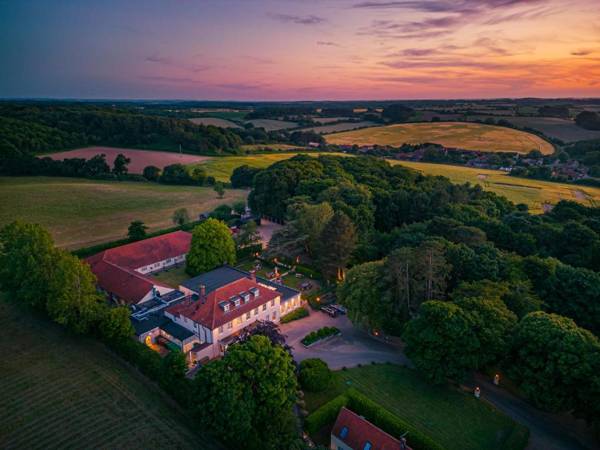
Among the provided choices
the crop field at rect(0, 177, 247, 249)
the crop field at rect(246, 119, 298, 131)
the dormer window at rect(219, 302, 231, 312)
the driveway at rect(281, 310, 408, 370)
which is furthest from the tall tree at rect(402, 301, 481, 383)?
the crop field at rect(246, 119, 298, 131)

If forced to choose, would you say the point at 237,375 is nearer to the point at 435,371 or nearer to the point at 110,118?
the point at 435,371

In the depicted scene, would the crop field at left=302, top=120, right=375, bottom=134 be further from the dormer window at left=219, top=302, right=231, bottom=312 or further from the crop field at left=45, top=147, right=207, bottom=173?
the dormer window at left=219, top=302, right=231, bottom=312

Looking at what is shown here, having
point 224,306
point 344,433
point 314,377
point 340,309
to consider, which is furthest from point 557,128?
point 344,433

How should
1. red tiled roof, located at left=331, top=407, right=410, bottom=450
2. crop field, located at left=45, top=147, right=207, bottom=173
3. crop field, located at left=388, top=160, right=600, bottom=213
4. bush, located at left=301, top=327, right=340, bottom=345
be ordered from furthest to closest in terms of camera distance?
crop field, located at left=45, top=147, right=207, bottom=173
crop field, located at left=388, top=160, right=600, bottom=213
bush, located at left=301, top=327, right=340, bottom=345
red tiled roof, located at left=331, top=407, right=410, bottom=450

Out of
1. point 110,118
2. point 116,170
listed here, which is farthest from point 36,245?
point 110,118

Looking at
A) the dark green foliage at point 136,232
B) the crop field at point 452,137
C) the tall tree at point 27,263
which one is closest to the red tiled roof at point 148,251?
the dark green foliage at point 136,232

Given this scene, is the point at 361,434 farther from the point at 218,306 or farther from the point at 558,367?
the point at 218,306

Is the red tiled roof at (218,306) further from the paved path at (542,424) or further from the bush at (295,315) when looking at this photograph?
the paved path at (542,424)
